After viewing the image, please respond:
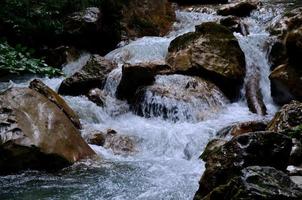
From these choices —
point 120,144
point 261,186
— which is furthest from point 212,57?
point 261,186

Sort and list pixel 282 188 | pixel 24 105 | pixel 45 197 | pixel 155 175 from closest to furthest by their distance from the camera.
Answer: pixel 282 188 → pixel 45 197 → pixel 155 175 → pixel 24 105

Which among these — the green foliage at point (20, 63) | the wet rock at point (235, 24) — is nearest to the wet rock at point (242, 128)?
the green foliage at point (20, 63)

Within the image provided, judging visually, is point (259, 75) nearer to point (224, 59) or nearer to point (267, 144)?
point (224, 59)

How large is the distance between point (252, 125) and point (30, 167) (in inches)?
158

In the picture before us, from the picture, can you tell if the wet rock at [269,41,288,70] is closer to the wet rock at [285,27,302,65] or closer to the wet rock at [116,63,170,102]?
the wet rock at [285,27,302,65]

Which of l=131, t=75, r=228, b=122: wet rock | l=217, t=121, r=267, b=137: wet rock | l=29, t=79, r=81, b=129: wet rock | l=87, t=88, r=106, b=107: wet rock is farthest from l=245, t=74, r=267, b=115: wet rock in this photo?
l=29, t=79, r=81, b=129: wet rock

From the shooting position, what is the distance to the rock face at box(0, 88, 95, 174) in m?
6.92

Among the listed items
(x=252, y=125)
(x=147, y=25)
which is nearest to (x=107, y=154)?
(x=252, y=125)

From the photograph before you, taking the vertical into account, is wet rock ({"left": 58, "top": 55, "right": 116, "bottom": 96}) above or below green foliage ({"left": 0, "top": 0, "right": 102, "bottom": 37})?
below

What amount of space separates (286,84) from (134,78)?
10.7 ft

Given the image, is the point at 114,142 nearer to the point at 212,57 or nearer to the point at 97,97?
the point at 97,97

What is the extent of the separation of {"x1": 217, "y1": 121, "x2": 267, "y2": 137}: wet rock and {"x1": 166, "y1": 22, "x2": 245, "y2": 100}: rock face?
2.18 m

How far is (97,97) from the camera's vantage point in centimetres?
1063

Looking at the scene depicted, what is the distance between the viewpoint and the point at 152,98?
10.2 m
